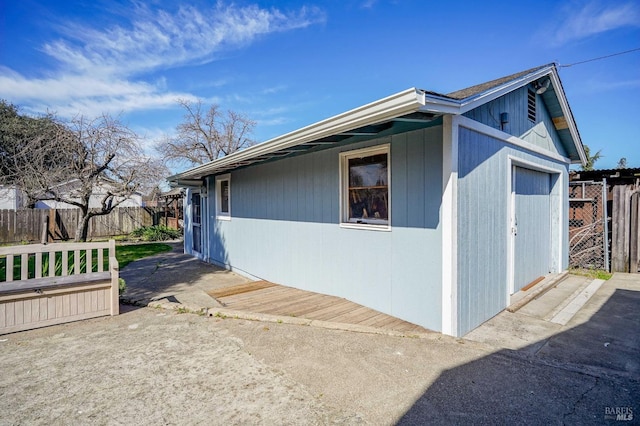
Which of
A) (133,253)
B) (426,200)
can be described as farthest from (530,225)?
(133,253)

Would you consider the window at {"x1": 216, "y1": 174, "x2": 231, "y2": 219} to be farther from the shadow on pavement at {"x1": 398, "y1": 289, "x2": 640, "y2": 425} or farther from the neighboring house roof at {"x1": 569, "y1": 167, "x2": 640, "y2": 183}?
the neighboring house roof at {"x1": 569, "y1": 167, "x2": 640, "y2": 183}

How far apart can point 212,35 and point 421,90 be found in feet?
23.1

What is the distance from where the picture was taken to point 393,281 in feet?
13.0

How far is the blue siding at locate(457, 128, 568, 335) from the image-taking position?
11.4 ft

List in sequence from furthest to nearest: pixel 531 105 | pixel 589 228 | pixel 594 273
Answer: pixel 589 228, pixel 594 273, pixel 531 105

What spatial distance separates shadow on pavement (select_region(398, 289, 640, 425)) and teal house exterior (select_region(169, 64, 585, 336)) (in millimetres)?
745

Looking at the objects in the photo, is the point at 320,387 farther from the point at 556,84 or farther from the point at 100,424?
the point at 556,84

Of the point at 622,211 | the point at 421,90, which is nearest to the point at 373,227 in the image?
the point at 421,90

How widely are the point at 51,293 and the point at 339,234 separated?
369 centimetres

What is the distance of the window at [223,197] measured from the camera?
808cm

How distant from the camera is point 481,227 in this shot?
3.81 meters

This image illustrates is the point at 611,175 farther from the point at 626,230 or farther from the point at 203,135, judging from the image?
the point at 203,135

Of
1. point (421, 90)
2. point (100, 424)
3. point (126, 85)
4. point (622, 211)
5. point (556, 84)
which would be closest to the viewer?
point (100, 424)


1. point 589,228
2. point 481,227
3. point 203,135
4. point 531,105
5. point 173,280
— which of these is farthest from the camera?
point 203,135
